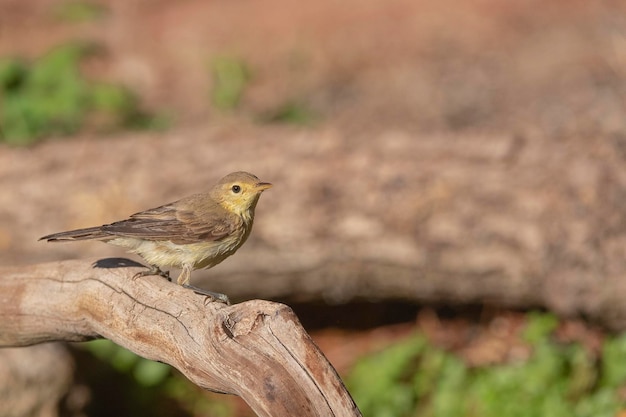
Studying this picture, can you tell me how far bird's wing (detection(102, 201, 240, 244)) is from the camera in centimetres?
553

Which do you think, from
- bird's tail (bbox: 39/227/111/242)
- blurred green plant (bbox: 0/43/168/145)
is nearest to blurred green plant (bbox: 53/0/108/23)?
blurred green plant (bbox: 0/43/168/145)

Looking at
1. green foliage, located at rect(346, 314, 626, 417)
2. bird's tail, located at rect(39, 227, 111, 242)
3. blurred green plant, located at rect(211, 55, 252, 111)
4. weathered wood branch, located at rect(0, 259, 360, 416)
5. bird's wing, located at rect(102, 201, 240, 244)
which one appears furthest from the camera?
blurred green plant, located at rect(211, 55, 252, 111)

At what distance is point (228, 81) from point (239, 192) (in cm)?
792

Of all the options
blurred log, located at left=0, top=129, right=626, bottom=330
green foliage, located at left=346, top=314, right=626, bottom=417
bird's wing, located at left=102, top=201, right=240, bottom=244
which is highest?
bird's wing, located at left=102, top=201, right=240, bottom=244

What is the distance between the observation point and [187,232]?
18.5 ft

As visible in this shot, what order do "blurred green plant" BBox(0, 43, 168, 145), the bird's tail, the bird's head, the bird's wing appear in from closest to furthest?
the bird's tail
the bird's wing
the bird's head
"blurred green plant" BBox(0, 43, 168, 145)

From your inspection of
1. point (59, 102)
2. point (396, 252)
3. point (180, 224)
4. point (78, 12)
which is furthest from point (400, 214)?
point (78, 12)

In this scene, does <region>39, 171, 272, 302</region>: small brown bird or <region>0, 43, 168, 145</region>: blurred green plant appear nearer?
<region>39, 171, 272, 302</region>: small brown bird

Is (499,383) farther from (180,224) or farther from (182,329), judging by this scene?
(182,329)

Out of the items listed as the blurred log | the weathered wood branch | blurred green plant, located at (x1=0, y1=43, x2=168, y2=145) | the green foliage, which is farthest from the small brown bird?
blurred green plant, located at (x1=0, y1=43, x2=168, y2=145)

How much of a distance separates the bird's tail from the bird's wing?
0.20 ft

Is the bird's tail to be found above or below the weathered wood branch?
above

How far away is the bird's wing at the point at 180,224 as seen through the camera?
5.53 m

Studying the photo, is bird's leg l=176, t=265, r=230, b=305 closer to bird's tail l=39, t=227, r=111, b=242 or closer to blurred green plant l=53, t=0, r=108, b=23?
bird's tail l=39, t=227, r=111, b=242
